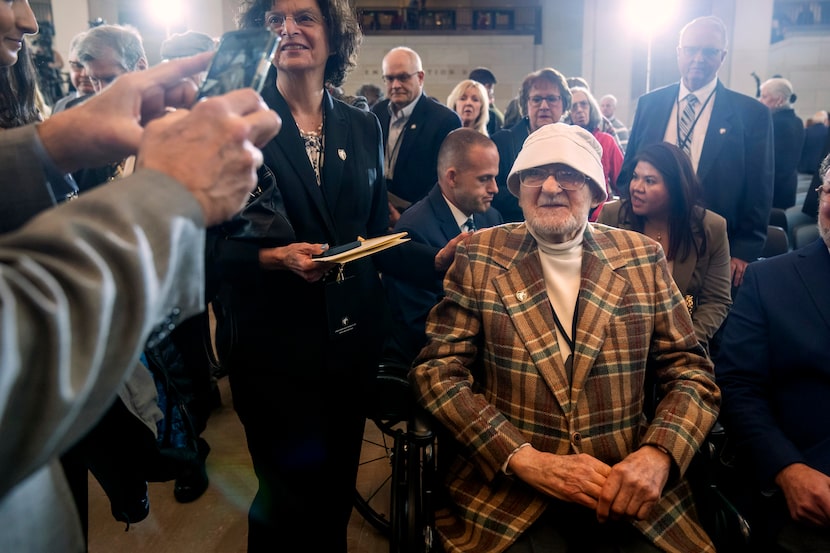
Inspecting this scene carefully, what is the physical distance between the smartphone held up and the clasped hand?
3.97 feet

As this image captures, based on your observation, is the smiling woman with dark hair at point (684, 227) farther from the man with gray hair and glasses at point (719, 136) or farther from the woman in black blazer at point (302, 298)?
the woman in black blazer at point (302, 298)

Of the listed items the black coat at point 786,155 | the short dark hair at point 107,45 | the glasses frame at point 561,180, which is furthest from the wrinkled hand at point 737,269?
the short dark hair at point 107,45

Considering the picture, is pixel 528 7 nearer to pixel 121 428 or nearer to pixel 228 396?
pixel 228 396

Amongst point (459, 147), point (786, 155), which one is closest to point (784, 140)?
point (786, 155)

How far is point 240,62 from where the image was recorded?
2.91 feet

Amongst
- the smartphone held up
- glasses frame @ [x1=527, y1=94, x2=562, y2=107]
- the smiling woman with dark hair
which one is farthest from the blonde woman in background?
the smartphone held up

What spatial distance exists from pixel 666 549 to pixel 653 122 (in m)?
2.83

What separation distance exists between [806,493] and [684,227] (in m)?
1.46

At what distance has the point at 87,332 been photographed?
1.79ft

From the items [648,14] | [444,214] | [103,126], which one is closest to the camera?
[103,126]

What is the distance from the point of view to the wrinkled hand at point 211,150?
0.67m

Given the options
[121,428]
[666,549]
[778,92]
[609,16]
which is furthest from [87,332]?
[609,16]

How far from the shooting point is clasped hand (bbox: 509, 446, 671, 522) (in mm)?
1501

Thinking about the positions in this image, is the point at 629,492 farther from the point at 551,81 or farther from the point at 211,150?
the point at 551,81
